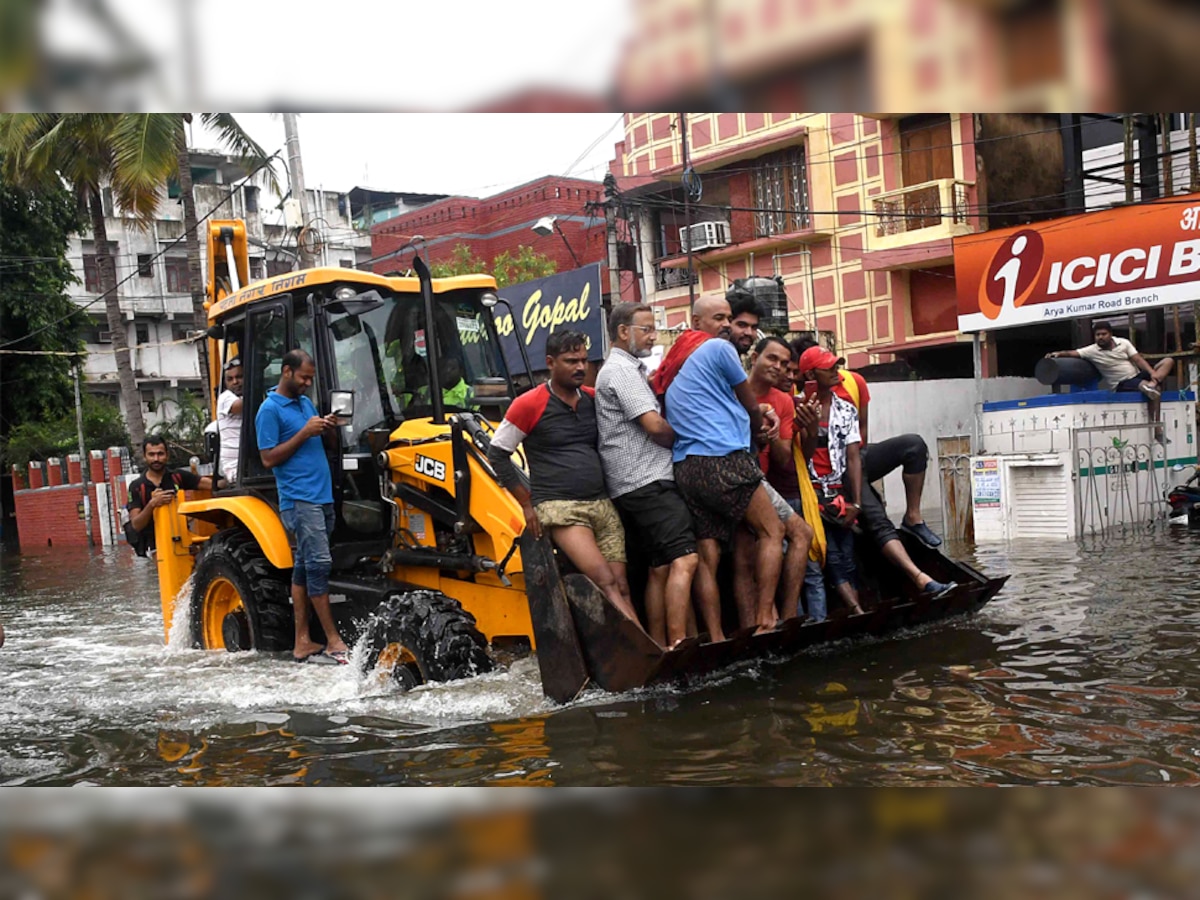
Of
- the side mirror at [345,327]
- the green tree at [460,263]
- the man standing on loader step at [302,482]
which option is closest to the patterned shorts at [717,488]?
the man standing on loader step at [302,482]

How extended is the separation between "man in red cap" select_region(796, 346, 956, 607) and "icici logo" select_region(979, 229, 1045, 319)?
1138cm

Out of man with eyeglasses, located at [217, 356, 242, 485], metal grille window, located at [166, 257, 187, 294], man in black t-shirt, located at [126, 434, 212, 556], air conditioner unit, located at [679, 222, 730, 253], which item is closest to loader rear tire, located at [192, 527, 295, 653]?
man with eyeglasses, located at [217, 356, 242, 485]

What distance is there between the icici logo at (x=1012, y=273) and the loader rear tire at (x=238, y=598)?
13359 millimetres

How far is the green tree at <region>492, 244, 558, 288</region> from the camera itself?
36.3 meters

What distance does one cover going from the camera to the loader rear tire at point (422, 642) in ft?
21.9

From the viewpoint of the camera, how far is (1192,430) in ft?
55.4

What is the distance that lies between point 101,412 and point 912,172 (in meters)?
27.0

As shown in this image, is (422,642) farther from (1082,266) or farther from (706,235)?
(706,235)

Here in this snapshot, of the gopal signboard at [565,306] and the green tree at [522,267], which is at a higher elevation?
the green tree at [522,267]

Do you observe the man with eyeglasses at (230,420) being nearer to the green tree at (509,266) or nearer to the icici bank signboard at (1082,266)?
the icici bank signboard at (1082,266)

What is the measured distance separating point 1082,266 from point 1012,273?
1086 millimetres

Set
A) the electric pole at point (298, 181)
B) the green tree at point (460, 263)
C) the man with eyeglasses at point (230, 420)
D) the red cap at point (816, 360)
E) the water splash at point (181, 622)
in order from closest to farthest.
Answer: the red cap at point (816, 360) < the water splash at point (181, 622) < the man with eyeglasses at point (230, 420) < the electric pole at point (298, 181) < the green tree at point (460, 263)

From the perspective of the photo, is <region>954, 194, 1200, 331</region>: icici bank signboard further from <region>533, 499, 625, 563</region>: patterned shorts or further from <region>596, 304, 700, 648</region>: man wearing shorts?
<region>533, 499, 625, 563</region>: patterned shorts

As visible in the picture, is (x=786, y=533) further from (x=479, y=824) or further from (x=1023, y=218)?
(x=1023, y=218)
